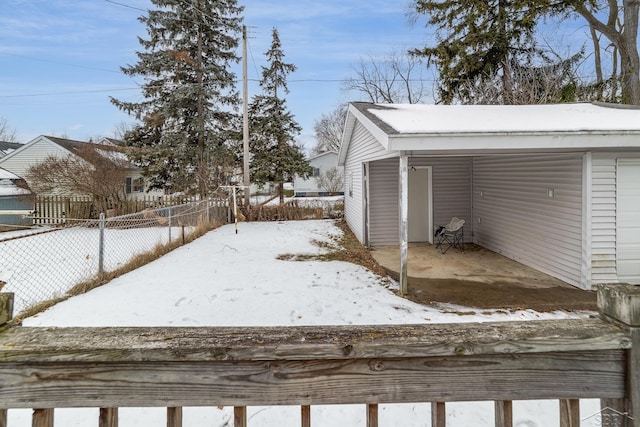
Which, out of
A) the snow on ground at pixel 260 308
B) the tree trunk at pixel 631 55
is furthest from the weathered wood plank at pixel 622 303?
the tree trunk at pixel 631 55

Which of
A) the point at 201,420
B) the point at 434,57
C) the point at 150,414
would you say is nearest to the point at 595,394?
the point at 201,420

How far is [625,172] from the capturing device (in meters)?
5.64

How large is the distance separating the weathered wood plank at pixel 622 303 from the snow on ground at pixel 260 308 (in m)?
2.03

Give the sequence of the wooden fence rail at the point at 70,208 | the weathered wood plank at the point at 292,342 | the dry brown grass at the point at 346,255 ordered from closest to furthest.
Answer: the weathered wood plank at the point at 292,342 → the dry brown grass at the point at 346,255 → the wooden fence rail at the point at 70,208

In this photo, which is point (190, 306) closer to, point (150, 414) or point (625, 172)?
point (150, 414)

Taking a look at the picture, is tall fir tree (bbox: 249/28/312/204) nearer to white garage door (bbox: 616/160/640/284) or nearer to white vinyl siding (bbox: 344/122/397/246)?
white vinyl siding (bbox: 344/122/397/246)

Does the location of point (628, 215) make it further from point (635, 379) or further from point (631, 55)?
point (631, 55)

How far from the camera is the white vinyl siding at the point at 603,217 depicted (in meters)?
5.58

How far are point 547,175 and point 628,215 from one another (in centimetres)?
135

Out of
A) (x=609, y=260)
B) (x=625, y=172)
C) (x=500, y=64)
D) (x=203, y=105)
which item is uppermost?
(x=500, y=64)

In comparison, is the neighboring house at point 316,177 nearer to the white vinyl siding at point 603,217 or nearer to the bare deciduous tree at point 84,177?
the bare deciduous tree at point 84,177

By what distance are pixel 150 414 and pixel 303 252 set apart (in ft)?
20.1

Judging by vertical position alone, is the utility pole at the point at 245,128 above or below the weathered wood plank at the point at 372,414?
above

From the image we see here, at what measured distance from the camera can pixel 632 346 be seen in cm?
91
